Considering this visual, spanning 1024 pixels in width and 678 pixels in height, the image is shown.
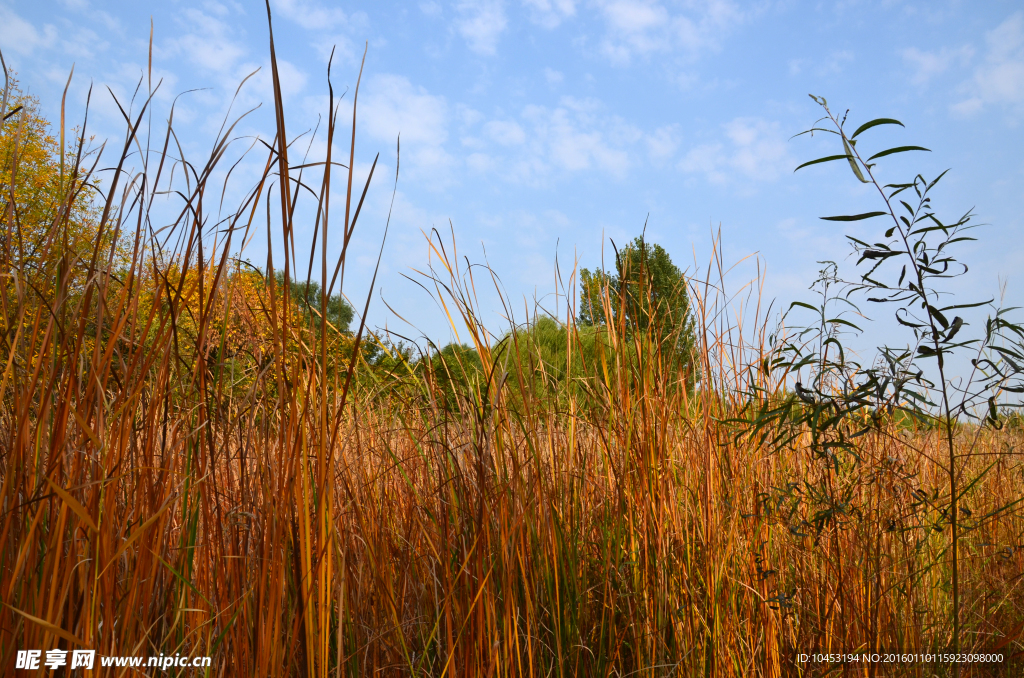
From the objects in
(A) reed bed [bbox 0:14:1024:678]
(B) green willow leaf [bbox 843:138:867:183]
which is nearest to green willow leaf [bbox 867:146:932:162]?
(B) green willow leaf [bbox 843:138:867:183]

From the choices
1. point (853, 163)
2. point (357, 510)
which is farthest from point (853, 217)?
point (357, 510)

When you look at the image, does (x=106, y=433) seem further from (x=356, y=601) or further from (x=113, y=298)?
(x=356, y=601)

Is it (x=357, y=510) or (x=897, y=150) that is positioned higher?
(x=897, y=150)

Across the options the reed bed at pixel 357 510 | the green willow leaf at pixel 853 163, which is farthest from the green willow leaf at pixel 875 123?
the reed bed at pixel 357 510

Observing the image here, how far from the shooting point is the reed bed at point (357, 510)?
0.86m

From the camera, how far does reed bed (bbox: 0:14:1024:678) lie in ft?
2.83

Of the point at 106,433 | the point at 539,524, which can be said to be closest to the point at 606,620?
the point at 539,524

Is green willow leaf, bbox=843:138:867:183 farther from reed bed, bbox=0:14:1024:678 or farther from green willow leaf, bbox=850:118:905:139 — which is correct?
reed bed, bbox=0:14:1024:678

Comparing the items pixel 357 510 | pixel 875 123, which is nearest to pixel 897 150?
pixel 875 123

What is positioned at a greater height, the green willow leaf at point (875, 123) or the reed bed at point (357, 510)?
the green willow leaf at point (875, 123)

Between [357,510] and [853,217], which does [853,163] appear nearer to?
[853,217]

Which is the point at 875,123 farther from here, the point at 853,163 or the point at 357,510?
the point at 357,510

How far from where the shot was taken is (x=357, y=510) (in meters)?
1.37

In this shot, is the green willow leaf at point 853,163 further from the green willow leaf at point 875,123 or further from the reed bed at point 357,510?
the reed bed at point 357,510
